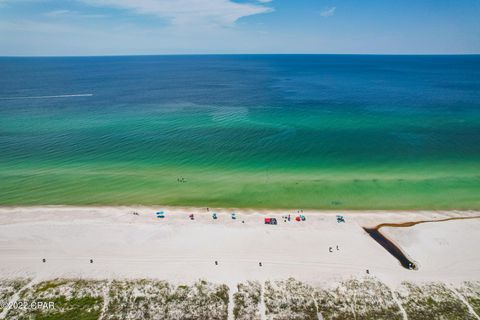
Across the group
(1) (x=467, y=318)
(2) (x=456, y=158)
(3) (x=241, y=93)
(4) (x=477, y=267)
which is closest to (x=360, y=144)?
(2) (x=456, y=158)

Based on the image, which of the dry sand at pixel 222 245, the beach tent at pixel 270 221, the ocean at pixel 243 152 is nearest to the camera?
the dry sand at pixel 222 245

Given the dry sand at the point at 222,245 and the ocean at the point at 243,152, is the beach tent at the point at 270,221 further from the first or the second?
the ocean at the point at 243,152

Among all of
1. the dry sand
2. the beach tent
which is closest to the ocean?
the dry sand

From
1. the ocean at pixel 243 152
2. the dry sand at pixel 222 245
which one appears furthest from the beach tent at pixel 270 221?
the ocean at pixel 243 152

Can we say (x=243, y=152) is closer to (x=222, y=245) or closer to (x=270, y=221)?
(x=270, y=221)

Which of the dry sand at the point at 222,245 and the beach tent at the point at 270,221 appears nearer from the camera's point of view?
the dry sand at the point at 222,245

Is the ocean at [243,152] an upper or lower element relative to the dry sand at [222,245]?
upper

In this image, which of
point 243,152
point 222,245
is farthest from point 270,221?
point 243,152

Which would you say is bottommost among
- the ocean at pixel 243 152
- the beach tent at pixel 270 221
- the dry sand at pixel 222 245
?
the dry sand at pixel 222 245
